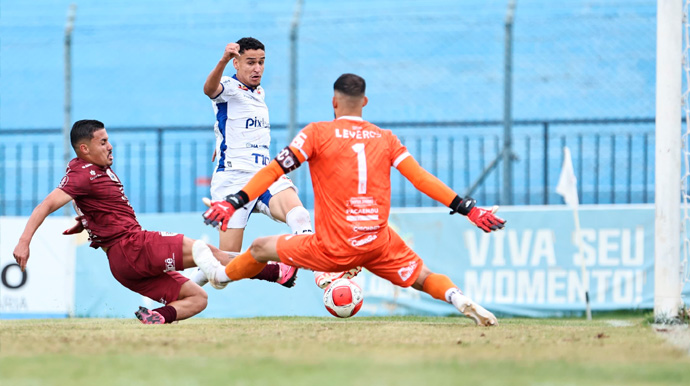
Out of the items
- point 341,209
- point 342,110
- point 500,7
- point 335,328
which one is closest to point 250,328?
point 335,328

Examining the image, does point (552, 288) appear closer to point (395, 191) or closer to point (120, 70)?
point (395, 191)

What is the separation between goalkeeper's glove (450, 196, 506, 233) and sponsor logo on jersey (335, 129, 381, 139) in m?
0.68

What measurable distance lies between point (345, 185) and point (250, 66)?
7.15 ft

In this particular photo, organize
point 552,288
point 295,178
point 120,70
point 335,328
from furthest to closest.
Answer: point 120,70
point 295,178
point 552,288
point 335,328

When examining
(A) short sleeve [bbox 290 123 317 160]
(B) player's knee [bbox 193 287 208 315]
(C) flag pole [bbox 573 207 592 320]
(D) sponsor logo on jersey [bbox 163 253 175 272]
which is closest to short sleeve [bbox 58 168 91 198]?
(D) sponsor logo on jersey [bbox 163 253 175 272]

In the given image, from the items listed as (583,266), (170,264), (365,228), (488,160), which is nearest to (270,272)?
(170,264)

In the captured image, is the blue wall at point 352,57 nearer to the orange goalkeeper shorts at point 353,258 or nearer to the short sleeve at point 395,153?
the short sleeve at point 395,153

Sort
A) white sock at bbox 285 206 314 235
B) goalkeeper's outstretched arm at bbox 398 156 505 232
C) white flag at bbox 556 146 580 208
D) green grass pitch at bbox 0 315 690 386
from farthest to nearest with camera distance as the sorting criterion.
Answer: white flag at bbox 556 146 580 208 → white sock at bbox 285 206 314 235 → goalkeeper's outstretched arm at bbox 398 156 505 232 → green grass pitch at bbox 0 315 690 386

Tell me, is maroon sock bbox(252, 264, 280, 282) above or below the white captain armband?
below

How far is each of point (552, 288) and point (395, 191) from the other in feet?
9.30

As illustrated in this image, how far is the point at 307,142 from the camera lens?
233 inches

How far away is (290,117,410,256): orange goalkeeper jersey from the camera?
19.4 feet

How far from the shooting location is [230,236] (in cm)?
769

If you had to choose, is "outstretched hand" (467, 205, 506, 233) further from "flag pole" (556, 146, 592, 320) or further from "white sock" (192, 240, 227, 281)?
"flag pole" (556, 146, 592, 320)
